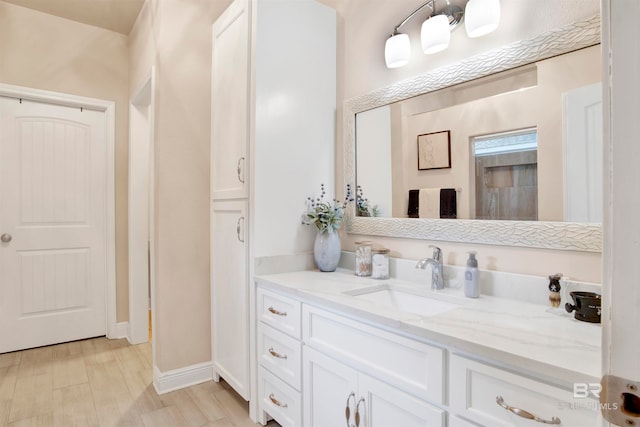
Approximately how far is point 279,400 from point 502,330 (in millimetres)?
1141

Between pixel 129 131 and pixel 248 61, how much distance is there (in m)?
1.87

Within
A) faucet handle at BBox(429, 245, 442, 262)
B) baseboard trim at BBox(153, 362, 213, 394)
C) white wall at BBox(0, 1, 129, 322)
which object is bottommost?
baseboard trim at BBox(153, 362, 213, 394)

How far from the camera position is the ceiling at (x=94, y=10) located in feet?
9.04

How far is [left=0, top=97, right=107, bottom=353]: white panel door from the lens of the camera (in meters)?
2.87

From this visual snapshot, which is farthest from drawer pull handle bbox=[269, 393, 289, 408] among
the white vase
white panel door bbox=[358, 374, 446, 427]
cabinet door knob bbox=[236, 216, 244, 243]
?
cabinet door knob bbox=[236, 216, 244, 243]

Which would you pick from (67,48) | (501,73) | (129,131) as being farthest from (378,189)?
(67,48)

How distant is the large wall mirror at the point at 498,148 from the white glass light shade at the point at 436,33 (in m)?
0.10

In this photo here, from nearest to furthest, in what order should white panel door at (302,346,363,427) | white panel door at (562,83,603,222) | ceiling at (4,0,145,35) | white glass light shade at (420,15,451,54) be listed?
white panel door at (562,83,603,222)
white panel door at (302,346,363,427)
white glass light shade at (420,15,451,54)
ceiling at (4,0,145,35)

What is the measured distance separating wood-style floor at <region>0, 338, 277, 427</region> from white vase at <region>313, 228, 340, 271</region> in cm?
88

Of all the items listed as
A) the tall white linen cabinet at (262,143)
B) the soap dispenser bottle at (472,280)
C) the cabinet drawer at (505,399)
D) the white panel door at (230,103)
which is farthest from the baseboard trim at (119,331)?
the cabinet drawer at (505,399)

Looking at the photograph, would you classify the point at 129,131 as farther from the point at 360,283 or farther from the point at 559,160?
the point at 559,160

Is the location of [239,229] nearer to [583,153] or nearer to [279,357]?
[279,357]

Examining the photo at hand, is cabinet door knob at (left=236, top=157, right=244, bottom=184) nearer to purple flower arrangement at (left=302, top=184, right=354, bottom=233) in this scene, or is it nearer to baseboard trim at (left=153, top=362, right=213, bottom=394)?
purple flower arrangement at (left=302, top=184, right=354, bottom=233)

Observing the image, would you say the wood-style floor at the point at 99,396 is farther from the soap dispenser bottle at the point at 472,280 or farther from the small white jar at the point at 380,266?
the soap dispenser bottle at the point at 472,280
